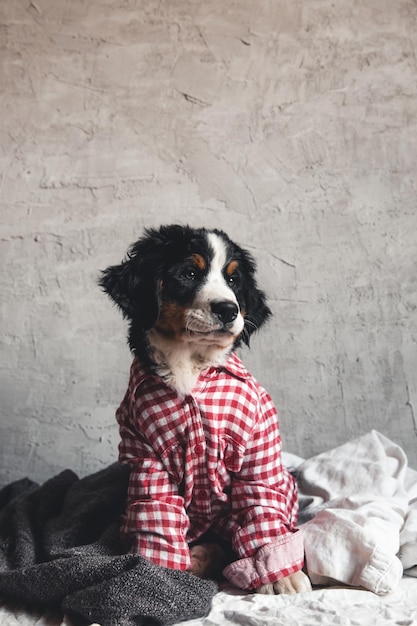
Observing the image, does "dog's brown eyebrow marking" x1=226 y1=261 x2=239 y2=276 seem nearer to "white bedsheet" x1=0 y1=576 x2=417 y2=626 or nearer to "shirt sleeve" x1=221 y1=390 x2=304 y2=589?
"shirt sleeve" x1=221 y1=390 x2=304 y2=589

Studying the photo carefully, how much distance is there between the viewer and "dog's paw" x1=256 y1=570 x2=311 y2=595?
153cm

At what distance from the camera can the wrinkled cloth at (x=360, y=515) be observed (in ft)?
5.14

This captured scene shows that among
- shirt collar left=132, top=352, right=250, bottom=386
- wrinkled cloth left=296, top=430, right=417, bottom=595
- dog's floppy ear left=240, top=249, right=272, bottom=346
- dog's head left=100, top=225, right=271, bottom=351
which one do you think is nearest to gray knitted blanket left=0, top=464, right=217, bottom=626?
wrinkled cloth left=296, top=430, right=417, bottom=595

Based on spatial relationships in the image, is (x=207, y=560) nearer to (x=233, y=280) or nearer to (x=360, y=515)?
(x=360, y=515)

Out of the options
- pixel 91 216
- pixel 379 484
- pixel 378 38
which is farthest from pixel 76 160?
pixel 379 484

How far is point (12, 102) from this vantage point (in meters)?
2.56

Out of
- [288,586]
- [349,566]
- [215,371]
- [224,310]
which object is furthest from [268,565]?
[224,310]

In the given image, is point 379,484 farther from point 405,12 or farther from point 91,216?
→ point 405,12

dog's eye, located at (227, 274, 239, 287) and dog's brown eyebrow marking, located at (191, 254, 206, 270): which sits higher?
dog's brown eyebrow marking, located at (191, 254, 206, 270)

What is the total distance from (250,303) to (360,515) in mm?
612

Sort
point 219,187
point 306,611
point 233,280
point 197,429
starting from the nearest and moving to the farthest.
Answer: point 306,611, point 197,429, point 233,280, point 219,187

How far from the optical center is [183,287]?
65.3 inches

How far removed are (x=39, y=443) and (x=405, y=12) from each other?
214cm

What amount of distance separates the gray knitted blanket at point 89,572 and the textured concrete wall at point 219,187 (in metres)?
0.60
